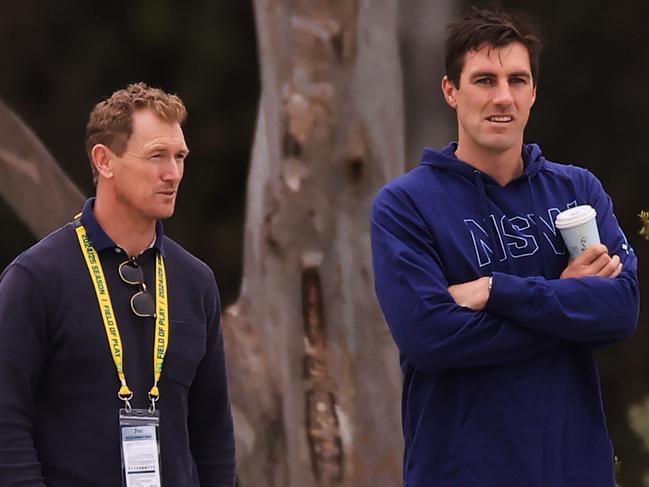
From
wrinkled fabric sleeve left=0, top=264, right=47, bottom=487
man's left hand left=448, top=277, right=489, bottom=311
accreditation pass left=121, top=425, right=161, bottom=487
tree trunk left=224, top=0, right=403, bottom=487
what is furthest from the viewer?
tree trunk left=224, top=0, right=403, bottom=487

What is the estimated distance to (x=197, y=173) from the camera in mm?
7973

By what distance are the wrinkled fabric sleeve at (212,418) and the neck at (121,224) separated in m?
0.23

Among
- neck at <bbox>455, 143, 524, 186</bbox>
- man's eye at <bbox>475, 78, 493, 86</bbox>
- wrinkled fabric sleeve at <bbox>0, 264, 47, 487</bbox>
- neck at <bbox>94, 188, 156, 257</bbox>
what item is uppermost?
man's eye at <bbox>475, 78, 493, 86</bbox>

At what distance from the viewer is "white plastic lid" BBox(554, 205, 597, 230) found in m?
3.51

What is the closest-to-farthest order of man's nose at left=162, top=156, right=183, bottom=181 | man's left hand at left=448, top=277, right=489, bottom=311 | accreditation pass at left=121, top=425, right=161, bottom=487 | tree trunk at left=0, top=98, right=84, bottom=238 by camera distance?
accreditation pass at left=121, top=425, right=161, bottom=487 → man's nose at left=162, top=156, right=183, bottom=181 → man's left hand at left=448, top=277, right=489, bottom=311 → tree trunk at left=0, top=98, right=84, bottom=238

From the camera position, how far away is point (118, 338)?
326cm

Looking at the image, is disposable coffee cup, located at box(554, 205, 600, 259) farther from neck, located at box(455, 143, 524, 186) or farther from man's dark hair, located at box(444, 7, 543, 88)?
man's dark hair, located at box(444, 7, 543, 88)

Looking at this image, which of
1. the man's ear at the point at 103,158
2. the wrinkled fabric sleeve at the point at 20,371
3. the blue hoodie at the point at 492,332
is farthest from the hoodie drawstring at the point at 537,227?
the wrinkled fabric sleeve at the point at 20,371

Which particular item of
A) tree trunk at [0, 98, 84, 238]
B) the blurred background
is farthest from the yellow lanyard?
the blurred background

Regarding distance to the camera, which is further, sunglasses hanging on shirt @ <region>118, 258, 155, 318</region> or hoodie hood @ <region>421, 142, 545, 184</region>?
hoodie hood @ <region>421, 142, 545, 184</region>

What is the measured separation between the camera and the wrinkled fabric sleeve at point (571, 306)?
344cm

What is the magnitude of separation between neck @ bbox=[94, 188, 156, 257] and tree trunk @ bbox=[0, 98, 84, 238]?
10.4 feet

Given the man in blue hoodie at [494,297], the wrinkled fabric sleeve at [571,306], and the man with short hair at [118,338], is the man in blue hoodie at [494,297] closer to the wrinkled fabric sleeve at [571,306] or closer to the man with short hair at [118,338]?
the wrinkled fabric sleeve at [571,306]

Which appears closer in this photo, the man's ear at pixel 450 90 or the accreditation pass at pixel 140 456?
the accreditation pass at pixel 140 456
